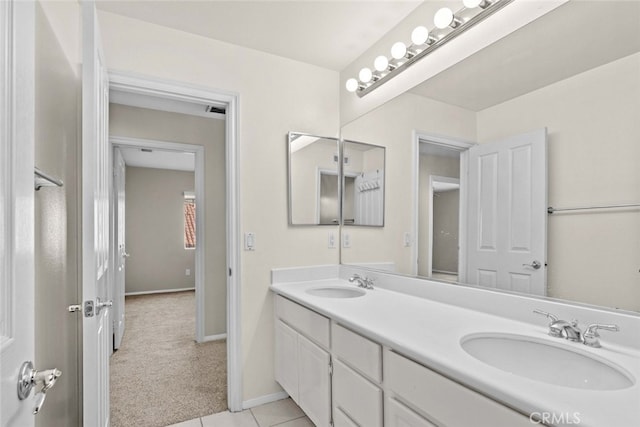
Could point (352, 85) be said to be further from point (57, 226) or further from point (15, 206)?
point (15, 206)

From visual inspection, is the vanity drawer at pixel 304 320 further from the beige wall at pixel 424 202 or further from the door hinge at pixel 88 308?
the door hinge at pixel 88 308

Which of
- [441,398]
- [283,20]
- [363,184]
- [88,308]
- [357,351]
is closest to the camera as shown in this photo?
[441,398]

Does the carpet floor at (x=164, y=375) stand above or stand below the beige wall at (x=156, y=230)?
below

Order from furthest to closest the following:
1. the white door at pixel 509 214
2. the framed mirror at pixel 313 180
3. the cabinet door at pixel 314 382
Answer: the framed mirror at pixel 313 180 < the cabinet door at pixel 314 382 < the white door at pixel 509 214

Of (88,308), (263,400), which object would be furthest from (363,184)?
(88,308)

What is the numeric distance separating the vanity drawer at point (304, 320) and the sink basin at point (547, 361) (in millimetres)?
694

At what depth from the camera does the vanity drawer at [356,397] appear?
4.07 feet

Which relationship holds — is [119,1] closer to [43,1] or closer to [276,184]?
[43,1]

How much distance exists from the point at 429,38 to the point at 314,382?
1.89 metres

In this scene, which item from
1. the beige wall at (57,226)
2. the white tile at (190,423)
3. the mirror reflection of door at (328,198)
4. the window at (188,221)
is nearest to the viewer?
the beige wall at (57,226)

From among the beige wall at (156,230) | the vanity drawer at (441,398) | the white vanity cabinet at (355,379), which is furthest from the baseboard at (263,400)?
the beige wall at (156,230)

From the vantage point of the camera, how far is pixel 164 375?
8.64 ft

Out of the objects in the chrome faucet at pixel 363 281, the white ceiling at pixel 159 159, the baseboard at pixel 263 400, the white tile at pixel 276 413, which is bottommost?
the white tile at pixel 276 413

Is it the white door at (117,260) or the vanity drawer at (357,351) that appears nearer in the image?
the vanity drawer at (357,351)
